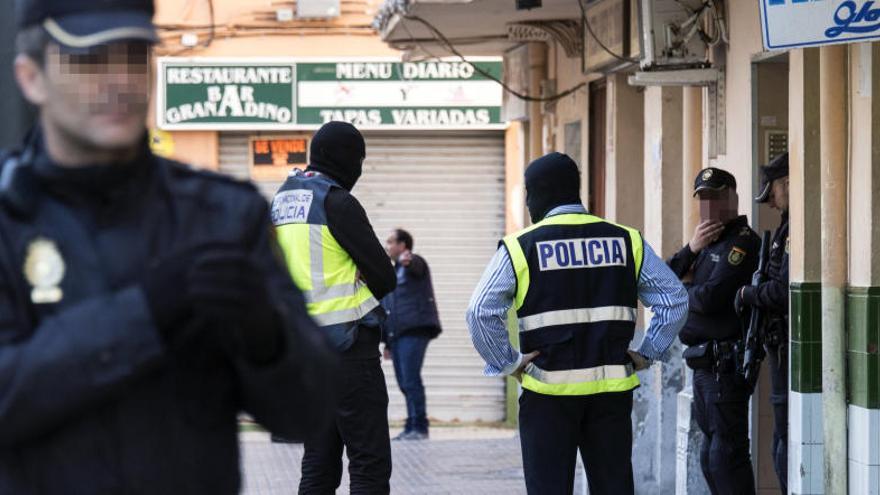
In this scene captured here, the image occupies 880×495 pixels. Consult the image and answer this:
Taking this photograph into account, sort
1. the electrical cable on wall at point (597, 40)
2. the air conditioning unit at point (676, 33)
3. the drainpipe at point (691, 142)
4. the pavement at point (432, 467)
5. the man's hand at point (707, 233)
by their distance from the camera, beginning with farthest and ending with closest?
the pavement at point (432, 467), the electrical cable on wall at point (597, 40), the drainpipe at point (691, 142), the air conditioning unit at point (676, 33), the man's hand at point (707, 233)

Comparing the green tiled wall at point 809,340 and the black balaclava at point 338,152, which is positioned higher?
the black balaclava at point 338,152

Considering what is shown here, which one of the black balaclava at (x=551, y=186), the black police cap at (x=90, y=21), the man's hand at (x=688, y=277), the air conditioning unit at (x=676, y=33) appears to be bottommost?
the man's hand at (x=688, y=277)

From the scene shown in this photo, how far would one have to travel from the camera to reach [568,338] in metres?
6.62

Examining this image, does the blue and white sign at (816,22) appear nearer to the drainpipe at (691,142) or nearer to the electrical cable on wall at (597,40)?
the drainpipe at (691,142)

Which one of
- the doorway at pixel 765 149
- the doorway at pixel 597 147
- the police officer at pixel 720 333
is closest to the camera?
the police officer at pixel 720 333

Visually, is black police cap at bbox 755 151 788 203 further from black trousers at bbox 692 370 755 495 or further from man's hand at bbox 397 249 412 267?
man's hand at bbox 397 249 412 267

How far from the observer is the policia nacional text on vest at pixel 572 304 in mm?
6621

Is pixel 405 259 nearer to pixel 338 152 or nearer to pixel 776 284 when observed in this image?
pixel 776 284

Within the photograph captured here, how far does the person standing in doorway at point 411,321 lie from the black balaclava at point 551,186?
28.6 ft

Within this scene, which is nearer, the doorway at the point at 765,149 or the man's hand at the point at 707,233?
the man's hand at the point at 707,233

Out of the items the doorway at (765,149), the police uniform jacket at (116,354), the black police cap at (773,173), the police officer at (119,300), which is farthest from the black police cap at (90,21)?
the doorway at (765,149)

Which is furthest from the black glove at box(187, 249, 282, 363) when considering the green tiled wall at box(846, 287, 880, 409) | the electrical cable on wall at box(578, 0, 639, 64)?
the electrical cable on wall at box(578, 0, 639, 64)

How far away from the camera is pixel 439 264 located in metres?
19.4

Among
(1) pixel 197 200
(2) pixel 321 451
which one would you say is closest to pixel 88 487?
(1) pixel 197 200
